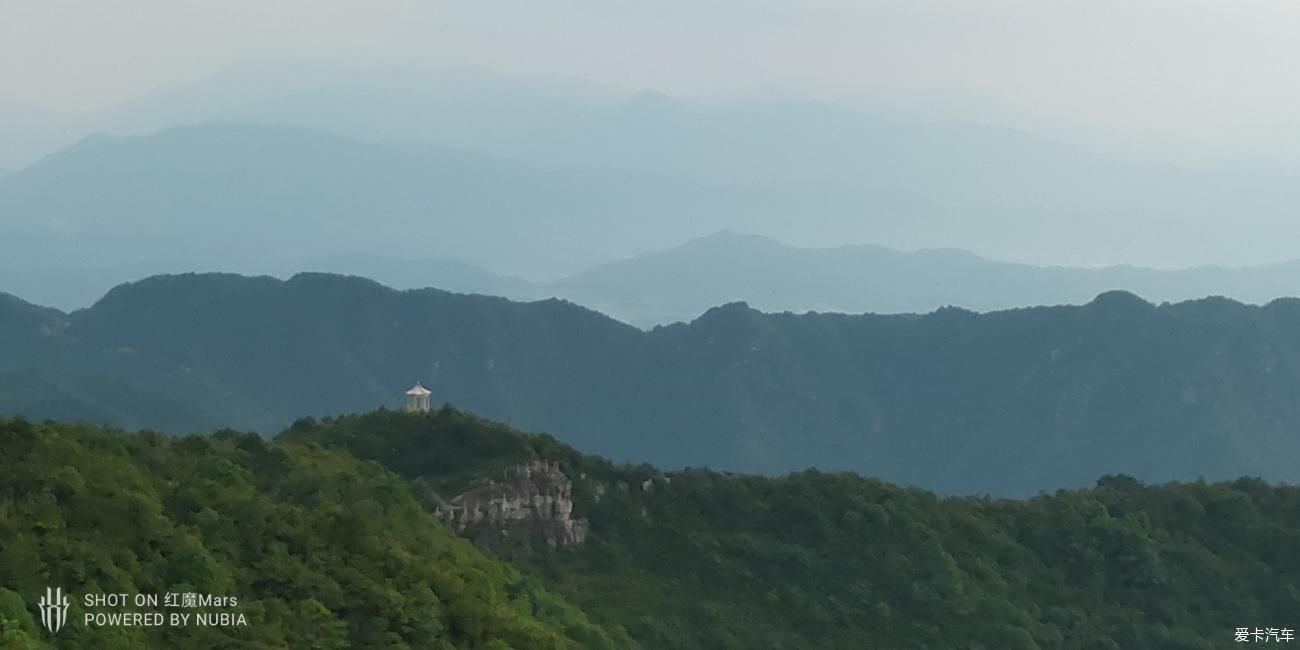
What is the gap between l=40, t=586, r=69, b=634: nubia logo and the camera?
17.0 m

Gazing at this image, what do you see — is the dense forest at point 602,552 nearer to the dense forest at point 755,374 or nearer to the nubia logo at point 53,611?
the nubia logo at point 53,611

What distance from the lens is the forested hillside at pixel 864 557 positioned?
108ft

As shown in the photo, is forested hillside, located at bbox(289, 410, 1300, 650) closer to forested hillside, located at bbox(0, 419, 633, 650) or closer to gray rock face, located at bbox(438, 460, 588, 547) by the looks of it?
gray rock face, located at bbox(438, 460, 588, 547)

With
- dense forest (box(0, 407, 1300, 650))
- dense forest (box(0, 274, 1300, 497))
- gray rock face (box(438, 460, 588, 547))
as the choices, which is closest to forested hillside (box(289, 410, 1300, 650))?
dense forest (box(0, 407, 1300, 650))

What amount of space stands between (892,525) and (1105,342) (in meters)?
83.0

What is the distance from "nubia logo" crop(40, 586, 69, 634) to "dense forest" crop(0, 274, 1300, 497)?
84290 millimetres

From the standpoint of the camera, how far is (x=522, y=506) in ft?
110

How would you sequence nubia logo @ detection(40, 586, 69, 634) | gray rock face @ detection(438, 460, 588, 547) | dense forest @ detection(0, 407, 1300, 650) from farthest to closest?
1. gray rock face @ detection(438, 460, 588, 547)
2. dense forest @ detection(0, 407, 1300, 650)
3. nubia logo @ detection(40, 586, 69, 634)

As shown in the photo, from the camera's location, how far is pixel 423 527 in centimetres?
2659

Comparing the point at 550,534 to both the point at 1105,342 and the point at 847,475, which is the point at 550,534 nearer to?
the point at 847,475

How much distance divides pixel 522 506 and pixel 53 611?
16.8m

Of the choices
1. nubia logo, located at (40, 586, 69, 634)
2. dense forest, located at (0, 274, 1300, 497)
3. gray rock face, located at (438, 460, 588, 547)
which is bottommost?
nubia logo, located at (40, 586, 69, 634)

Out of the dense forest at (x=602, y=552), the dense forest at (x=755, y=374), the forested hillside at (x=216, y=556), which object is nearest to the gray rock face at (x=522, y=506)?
the dense forest at (x=602, y=552)

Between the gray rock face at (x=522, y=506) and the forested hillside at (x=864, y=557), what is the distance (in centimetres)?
40
